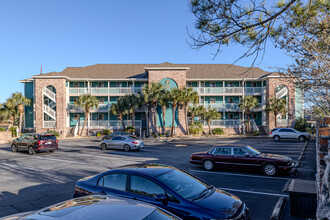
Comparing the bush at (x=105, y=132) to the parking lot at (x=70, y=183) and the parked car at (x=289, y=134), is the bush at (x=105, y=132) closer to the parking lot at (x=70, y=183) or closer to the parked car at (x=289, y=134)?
the parking lot at (x=70, y=183)

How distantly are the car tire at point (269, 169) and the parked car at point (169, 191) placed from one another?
636cm

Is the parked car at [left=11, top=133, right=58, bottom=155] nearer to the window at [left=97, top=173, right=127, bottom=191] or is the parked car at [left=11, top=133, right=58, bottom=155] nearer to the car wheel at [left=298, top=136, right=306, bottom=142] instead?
the window at [left=97, top=173, right=127, bottom=191]

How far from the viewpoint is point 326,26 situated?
6805 millimetres

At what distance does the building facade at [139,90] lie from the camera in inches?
1478

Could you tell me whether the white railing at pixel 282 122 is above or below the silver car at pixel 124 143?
above

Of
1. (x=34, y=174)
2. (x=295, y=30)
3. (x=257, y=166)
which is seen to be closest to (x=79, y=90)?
(x=34, y=174)

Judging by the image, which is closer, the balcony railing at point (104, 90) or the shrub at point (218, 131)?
the shrub at point (218, 131)

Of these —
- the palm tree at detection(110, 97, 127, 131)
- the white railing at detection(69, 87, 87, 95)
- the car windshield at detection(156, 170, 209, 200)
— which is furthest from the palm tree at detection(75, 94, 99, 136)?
the car windshield at detection(156, 170, 209, 200)

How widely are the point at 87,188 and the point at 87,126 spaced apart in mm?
35033

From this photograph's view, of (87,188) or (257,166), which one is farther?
(257,166)

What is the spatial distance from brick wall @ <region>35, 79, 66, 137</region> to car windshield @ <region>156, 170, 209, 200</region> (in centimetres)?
3540

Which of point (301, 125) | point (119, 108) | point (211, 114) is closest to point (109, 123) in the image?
point (119, 108)

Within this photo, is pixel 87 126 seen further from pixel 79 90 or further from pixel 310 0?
pixel 310 0

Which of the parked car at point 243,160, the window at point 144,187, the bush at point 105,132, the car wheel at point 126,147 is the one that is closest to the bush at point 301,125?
the car wheel at point 126,147
